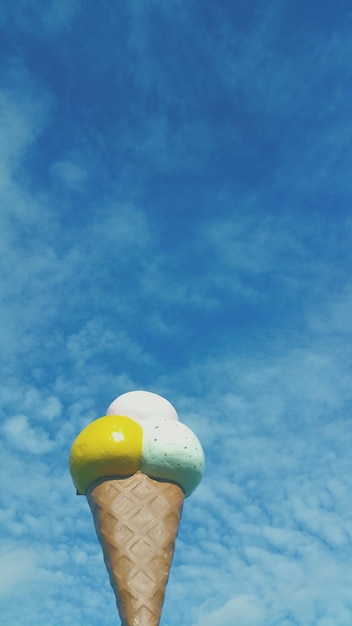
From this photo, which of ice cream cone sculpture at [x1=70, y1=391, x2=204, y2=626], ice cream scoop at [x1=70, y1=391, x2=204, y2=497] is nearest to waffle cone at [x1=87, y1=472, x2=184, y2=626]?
ice cream cone sculpture at [x1=70, y1=391, x2=204, y2=626]

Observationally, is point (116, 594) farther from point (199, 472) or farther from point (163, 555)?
point (199, 472)

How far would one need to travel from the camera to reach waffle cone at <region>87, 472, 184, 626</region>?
349 inches

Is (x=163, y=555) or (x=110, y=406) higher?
(x=110, y=406)

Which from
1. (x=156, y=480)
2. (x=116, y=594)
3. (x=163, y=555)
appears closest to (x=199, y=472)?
(x=156, y=480)

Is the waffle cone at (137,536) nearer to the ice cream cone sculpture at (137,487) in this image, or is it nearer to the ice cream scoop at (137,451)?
the ice cream cone sculpture at (137,487)

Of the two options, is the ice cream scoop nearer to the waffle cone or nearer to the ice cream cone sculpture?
the ice cream cone sculpture

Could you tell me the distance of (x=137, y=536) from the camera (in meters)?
9.35

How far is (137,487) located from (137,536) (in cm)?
73

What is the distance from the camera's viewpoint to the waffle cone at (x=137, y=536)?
8867 mm

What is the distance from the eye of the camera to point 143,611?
873 centimetres

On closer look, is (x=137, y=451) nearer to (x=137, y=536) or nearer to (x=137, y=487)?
(x=137, y=487)

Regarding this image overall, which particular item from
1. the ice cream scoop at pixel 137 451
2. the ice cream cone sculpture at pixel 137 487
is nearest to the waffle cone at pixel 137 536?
the ice cream cone sculpture at pixel 137 487

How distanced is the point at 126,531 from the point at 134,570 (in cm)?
55

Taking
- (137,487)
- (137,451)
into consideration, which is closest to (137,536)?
(137,487)
